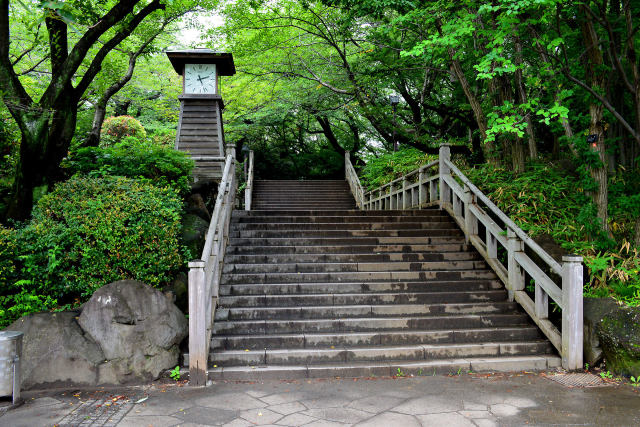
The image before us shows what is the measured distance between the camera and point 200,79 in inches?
514

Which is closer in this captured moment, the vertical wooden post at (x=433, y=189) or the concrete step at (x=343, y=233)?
the concrete step at (x=343, y=233)

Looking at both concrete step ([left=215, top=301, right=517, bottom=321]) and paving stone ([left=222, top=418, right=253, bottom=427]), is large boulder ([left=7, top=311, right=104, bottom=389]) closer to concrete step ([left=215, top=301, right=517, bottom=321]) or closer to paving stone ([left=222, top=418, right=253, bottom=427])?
concrete step ([left=215, top=301, right=517, bottom=321])

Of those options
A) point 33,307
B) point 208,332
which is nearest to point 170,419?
point 208,332

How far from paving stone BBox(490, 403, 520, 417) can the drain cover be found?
1.08m

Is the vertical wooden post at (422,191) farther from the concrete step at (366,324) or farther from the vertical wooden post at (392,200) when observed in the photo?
the concrete step at (366,324)

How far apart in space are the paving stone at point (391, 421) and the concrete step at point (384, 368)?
1149 millimetres

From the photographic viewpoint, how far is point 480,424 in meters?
3.93

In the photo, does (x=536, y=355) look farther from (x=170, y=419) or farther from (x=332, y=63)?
(x=332, y=63)

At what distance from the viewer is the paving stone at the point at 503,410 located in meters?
4.13

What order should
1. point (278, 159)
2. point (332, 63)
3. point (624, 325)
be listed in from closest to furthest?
point (624, 325)
point (332, 63)
point (278, 159)

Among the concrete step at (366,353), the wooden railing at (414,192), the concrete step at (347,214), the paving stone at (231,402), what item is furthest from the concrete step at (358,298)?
the wooden railing at (414,192)

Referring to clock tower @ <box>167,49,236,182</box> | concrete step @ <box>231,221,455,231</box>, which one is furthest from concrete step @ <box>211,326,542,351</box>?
clock tower @ <box>167,49,236,182</box>

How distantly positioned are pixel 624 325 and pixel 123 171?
26.9 feet

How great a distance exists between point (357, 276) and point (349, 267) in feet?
0.96
